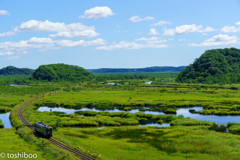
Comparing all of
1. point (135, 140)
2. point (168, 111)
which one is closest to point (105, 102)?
point (168, 111)

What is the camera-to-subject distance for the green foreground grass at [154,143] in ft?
194

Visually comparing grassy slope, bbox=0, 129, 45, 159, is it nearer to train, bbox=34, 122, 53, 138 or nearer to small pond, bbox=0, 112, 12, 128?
train, bbox=34, 122, 53, 138

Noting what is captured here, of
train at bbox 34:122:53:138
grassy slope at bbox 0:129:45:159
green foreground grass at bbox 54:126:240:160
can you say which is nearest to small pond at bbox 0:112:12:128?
grassy slope at bbox 0:129:45:159

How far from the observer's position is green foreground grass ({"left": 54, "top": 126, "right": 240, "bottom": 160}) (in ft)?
194

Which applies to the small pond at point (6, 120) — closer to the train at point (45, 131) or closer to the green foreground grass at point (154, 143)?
the green foreground grass at point (154, 143)

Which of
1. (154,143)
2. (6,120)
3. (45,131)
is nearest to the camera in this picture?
(45,131)

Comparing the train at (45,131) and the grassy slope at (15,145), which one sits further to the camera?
the train at (45,131)

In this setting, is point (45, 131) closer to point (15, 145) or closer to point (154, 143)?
point (15, 145)

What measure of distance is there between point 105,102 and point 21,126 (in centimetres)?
7630

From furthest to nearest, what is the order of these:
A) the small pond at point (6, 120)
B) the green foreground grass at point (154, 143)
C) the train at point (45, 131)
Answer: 1. the small pond at point (6, 120)
2. the train at point (45, 131)
3. the green foreground grass at point (154, 143)

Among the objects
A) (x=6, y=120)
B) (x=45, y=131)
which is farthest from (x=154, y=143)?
(x=6, y=120)

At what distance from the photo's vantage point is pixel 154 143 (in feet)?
231

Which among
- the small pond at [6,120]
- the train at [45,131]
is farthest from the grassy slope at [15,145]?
the small pond at [6,120]

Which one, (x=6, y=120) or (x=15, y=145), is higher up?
(x=15, y=145)
